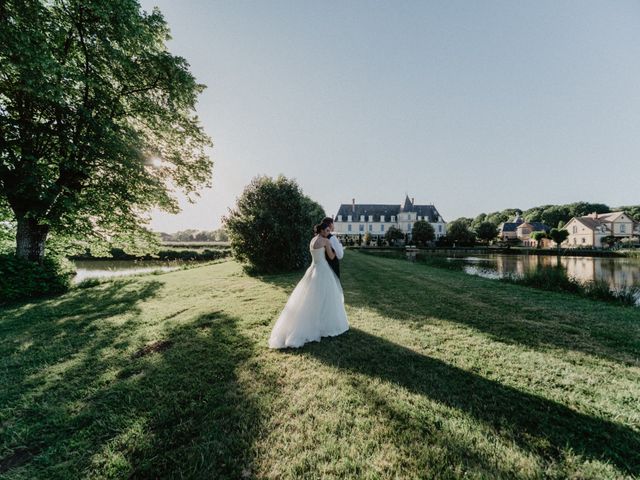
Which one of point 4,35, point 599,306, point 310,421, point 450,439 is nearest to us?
point 450,439

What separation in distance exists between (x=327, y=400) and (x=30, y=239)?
13.5 meters

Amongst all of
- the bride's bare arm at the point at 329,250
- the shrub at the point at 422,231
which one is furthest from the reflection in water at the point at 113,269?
the shrub at the point at 422,231

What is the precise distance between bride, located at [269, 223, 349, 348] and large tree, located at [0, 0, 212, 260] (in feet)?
28.8

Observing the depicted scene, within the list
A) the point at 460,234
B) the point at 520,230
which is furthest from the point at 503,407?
the point at 520,230

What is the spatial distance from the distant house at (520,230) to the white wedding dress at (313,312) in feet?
283

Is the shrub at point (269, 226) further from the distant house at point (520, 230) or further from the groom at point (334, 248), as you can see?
the distant house at point (520, 230)

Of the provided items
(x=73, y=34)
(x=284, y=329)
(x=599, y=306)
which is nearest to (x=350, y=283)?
(x=284, y=329)

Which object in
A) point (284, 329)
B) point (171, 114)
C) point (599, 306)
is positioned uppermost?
point (171, 114)

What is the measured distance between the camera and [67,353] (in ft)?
15.0

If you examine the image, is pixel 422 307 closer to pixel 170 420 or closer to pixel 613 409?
pixel 613 409

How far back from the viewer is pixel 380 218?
67625mm

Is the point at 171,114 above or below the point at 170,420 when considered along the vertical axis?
above

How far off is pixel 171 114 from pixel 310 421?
13.2 metres

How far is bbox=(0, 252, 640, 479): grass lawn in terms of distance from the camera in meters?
2.24
